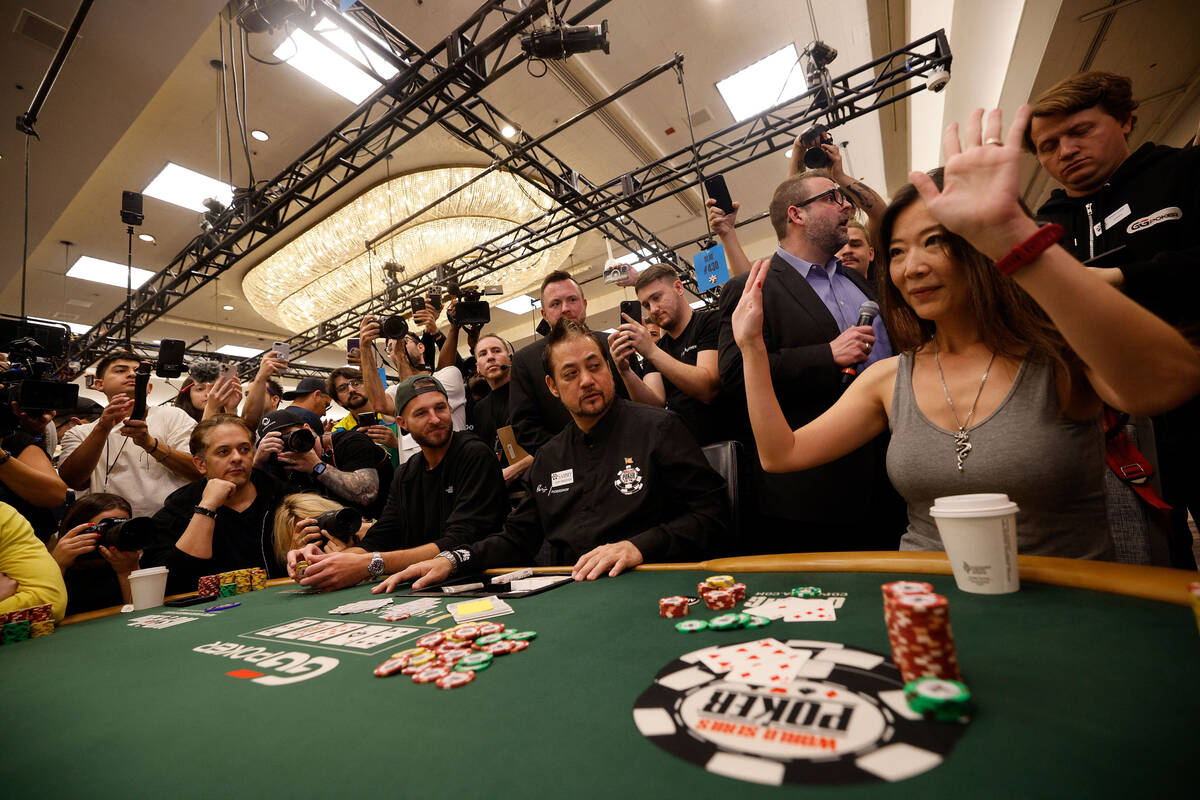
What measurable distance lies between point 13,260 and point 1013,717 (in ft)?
27.7

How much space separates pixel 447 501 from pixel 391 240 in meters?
5.27

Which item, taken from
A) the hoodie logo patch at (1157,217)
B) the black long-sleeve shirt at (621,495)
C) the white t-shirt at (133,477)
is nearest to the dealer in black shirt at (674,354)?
the black long-sleeve shirt at (621,495)

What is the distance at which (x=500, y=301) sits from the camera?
997 cm

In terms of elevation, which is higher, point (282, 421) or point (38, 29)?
point (38, 29)

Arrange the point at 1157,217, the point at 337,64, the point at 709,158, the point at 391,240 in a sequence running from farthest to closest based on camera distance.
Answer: the point at 391,240
the point at 709,158
the point at 337,64
the point at 1157,217

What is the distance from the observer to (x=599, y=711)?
1.98ft

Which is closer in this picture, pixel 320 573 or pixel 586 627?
pixel 586 627

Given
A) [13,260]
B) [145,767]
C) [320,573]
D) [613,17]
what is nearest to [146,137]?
[13,260]

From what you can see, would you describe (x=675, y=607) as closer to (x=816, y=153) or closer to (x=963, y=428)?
(x=963, y=428)

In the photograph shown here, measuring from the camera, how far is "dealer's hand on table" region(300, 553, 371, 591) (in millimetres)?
1744

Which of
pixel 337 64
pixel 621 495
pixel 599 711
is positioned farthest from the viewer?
pixel 337 64

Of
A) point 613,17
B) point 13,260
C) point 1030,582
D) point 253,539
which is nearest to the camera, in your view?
point 1030,582

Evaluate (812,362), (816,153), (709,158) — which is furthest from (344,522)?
(709,158)

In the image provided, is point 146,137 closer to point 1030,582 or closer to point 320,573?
point 320,573
